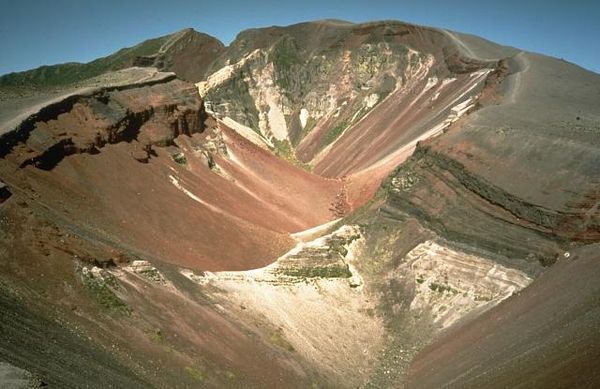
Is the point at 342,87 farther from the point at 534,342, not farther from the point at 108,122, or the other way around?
the point at 534,342

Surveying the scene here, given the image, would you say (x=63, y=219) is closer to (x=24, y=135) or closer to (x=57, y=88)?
(x=24, y=135)

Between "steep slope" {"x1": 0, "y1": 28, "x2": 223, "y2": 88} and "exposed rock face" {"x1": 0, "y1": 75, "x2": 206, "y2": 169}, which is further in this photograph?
"steep slope" {"x1": 0, "y1": 28, "x2": 223, "y2": 88}

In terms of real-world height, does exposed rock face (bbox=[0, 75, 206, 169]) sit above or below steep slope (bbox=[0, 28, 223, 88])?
below

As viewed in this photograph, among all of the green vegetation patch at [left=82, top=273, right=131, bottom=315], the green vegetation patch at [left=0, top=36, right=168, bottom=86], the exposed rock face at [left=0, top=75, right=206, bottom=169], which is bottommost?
the green vegetation patch at [left=82, top=273, right=131, bottom=315]

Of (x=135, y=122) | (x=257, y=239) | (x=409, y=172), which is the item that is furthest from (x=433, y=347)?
(x=135, y=122)

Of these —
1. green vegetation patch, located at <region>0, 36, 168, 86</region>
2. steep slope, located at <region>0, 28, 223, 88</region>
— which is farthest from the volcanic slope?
green vegetation patch, located at <region>0, 36, 168, 86</region>

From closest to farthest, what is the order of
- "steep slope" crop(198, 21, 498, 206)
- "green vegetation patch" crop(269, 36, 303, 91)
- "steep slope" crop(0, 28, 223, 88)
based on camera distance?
"steep slope" crop(198, 21, 498, 206) → "green vegetation patch" crop(269, 36, 303, 91) → "steep slope" crop(0, 28, 223, 88)

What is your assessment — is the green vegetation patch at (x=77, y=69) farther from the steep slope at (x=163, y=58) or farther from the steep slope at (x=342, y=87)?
the steep slope at (x=342, y=87)

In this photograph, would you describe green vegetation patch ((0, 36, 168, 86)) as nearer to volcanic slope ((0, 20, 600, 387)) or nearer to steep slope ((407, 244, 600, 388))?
volcanic slope ((0, 20, 600, 387))
